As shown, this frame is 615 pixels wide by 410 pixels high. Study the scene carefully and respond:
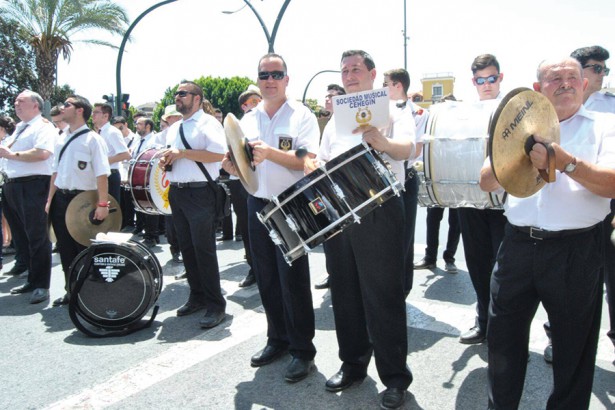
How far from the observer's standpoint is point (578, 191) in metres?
2.63

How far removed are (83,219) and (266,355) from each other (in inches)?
105

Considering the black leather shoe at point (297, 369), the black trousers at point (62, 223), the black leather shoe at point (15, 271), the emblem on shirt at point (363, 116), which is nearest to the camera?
the emblem on shirt at point (363, 116)

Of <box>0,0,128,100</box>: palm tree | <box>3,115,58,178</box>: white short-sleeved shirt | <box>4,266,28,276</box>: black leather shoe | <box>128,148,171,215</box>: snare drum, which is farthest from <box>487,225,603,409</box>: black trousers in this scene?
<box>0,0,128,100</box>: palm tree

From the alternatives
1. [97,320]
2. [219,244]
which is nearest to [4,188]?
[97,320]

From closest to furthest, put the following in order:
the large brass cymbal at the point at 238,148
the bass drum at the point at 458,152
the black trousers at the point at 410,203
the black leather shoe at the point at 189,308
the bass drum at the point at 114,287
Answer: the large brass cymbal at the point at 238,148 < the bass drum at the point at 458,152 < the bass drum at the point at 114,287 < the black trousers at the point at 410,203 < the black leather shoe at the point at 189,308

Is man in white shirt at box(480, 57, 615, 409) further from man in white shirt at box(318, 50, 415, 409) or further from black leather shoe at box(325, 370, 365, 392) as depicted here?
black leather shoe at box(325, 370, 365, 392)

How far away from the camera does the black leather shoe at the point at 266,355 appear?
4043mm

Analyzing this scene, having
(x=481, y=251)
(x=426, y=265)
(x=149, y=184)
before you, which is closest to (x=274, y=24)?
(x=149, y=184)

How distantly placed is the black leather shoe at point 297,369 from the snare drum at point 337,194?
109cm

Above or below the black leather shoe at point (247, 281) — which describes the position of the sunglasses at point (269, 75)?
above

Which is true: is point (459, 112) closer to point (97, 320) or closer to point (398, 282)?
point (398, 282)

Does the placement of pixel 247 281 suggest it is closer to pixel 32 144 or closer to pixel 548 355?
pixel 32 144

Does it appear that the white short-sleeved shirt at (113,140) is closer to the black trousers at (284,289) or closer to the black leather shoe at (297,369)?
the black trousers at (284,289)

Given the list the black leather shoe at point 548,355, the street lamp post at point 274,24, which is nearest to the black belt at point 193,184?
the black leather shoe at point 548,355
